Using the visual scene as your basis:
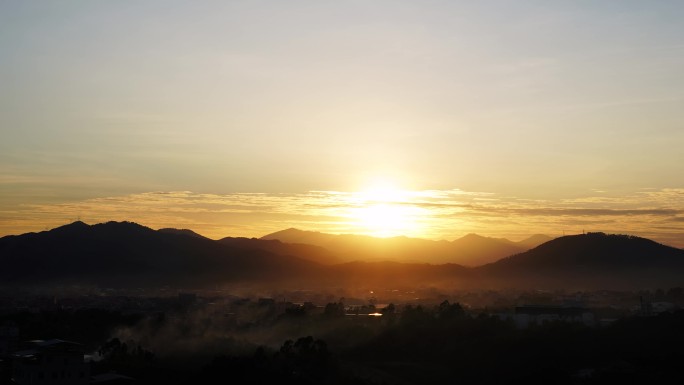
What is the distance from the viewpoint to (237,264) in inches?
7205

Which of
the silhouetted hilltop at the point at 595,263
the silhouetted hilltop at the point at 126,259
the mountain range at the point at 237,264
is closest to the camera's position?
the silhouetted hilltop at the point at 126,259

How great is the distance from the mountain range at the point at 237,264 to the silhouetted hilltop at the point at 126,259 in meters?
0.20

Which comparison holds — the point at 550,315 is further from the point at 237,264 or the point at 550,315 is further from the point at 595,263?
the point at 237,264

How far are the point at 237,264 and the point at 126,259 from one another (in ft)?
77.1

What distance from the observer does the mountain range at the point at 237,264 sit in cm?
16625

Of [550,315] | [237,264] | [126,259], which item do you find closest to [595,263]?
[237,264]

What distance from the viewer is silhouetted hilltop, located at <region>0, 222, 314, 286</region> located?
16550cm

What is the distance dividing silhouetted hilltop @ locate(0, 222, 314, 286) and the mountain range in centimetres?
20

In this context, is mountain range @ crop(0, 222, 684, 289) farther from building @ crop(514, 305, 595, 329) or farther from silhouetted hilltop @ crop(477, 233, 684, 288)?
building @ crop(514, 305, 595, 329)

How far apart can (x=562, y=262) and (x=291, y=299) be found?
247 feet

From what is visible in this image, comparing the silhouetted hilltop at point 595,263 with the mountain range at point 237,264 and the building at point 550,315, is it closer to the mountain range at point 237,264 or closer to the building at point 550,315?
the mountain range at point 237,264

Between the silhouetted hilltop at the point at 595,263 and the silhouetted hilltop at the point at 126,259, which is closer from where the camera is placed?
the silhouetted hilltop at the point at 126,259

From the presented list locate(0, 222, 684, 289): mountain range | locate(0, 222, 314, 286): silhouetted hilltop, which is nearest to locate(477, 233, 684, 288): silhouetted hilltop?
locate(0, 222, 684, 289): mountain range

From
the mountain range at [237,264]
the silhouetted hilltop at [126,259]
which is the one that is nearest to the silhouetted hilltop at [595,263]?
the mountain range at [237,264]
